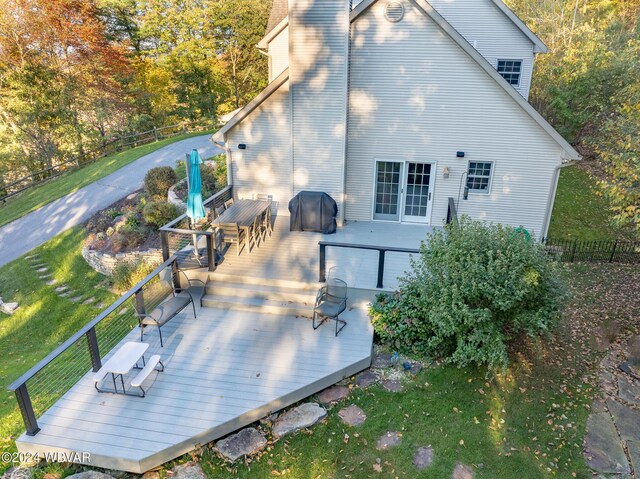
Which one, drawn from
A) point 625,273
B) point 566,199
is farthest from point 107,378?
point 566,199

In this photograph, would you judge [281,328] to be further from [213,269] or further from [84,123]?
[84,123]

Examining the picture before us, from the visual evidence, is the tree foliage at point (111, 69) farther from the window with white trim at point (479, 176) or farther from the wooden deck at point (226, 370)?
the window with white trim at point (479, 176)

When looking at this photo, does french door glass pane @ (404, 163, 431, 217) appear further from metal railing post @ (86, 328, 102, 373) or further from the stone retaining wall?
metal railing post @ (86, 328, 102, 373)

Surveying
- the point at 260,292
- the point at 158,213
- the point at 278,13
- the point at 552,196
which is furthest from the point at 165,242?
the point at 278,13

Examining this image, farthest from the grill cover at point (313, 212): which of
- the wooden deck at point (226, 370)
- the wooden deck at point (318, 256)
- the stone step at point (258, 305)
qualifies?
the stone step at point (258, 305)

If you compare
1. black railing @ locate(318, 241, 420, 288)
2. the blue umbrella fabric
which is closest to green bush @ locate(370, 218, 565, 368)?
black railing @ locate(318, 241, 420, 288)
